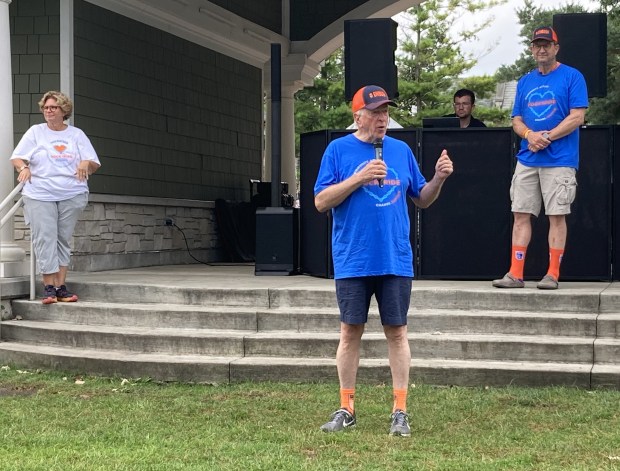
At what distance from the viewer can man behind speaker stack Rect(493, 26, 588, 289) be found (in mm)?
7590

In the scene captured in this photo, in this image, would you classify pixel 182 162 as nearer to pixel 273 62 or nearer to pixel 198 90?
pixel 198 90

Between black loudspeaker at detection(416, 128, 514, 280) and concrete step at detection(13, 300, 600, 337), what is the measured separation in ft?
4.38

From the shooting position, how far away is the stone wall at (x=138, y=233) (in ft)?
34.3

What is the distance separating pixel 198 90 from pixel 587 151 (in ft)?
18.5

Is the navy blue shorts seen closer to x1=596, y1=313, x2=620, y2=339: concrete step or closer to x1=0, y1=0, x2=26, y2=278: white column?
x1=596, y1=313, x2=620, y2=339: concrete step

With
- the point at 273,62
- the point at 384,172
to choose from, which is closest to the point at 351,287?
the point at 384,172

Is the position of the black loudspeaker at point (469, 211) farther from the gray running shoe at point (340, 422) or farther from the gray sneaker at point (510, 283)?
the gray running shoe at point (340, 422)

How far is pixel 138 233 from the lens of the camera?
37.6ft

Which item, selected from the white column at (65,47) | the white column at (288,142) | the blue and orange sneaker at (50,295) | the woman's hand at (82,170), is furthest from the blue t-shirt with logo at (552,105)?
the white column at (288,142)

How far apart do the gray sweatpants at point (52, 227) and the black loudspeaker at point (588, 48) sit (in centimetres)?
423

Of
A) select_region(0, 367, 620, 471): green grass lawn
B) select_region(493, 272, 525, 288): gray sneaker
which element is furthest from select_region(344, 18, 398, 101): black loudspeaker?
select_region(0, 367, 620, 471): green grass lawn

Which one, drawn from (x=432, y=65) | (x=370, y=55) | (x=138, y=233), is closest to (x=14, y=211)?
(x=138, y=233)

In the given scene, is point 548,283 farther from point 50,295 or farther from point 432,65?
point 432,65

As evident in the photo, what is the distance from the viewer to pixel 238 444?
535cm
